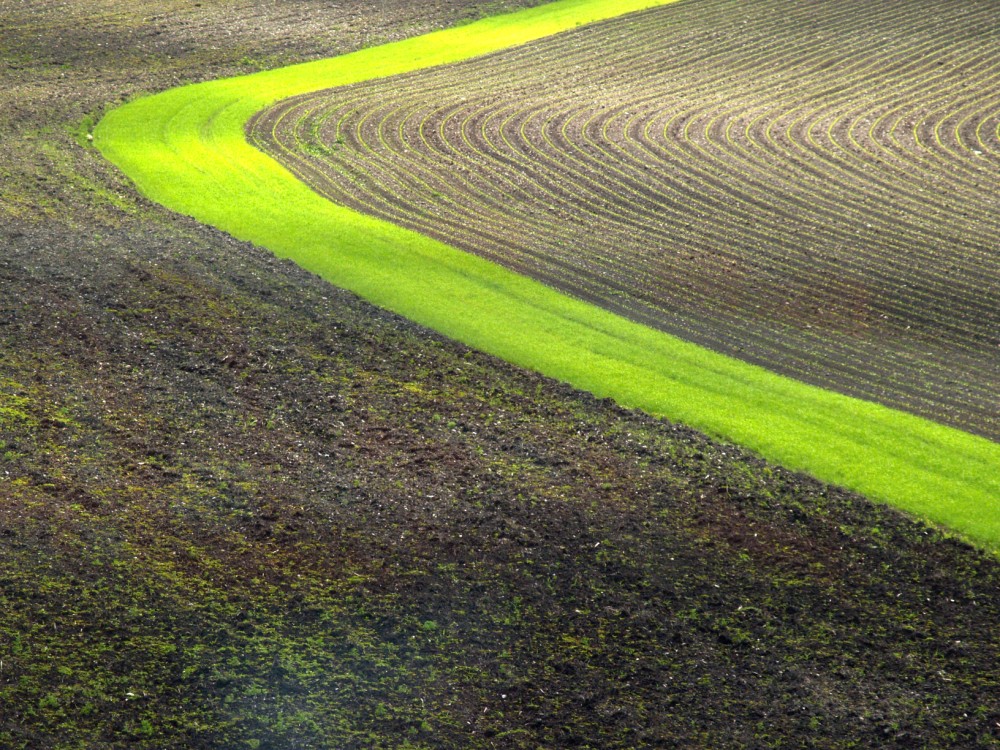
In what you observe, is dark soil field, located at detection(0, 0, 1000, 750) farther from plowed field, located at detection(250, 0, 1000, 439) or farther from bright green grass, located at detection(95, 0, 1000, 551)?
plowed field, located at detection(250, 0, 1000, 439)

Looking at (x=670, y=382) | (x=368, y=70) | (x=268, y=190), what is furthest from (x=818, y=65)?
(x=670, y=382)

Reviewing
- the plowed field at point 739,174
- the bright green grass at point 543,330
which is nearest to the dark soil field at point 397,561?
the bright green grass at point 543,330

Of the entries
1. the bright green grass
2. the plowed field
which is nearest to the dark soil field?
the bright green grass

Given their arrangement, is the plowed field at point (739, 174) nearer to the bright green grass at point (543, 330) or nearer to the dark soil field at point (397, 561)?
the bright green grass at point (543, 330)

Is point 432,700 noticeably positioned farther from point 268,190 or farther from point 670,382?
point 268,190

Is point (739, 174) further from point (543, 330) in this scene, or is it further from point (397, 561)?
point (397, 561)

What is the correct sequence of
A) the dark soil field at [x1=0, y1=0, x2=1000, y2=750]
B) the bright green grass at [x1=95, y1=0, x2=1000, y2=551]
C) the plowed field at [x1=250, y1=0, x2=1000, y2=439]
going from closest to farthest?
1. the dark soil field at [x1=0, y1=0, x2=1000, y2=750]
2. the bright green grass at [x1=95, y1=0, x2=1000, y2=551]
3. the plowed field at [x1=250, y1=0, x2=1000, y2=439]

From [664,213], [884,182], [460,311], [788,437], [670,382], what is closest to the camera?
[788,437]
